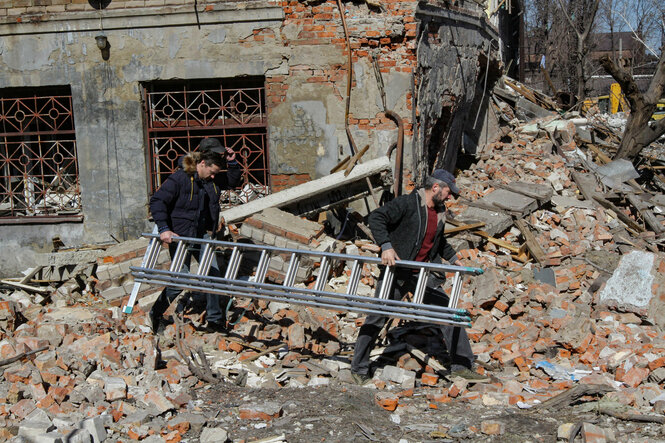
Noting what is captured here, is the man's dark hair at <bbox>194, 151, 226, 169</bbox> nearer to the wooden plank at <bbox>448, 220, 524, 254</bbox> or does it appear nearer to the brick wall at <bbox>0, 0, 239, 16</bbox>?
the brick wall at <bbox>0, 0, 239, 16</bbox>

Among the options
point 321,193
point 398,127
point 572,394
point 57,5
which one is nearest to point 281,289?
point 572,394

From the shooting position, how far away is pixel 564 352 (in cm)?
602

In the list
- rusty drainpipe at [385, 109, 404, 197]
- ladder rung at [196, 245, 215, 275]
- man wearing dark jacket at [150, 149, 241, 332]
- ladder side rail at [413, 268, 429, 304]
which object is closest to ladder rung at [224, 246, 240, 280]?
ladder rung at [196, 245, 215, 275]

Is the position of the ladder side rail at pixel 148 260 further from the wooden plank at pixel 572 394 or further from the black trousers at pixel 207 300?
the wooden plank at pixel 572 394

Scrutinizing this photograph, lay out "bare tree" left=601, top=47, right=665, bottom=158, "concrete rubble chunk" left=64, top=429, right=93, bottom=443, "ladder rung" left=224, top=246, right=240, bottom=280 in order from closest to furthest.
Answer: "concrete rubble chunk" left=64, top=429, right=93, bottom=443 < "ladder rung" left=224, top=246, right=240, bottom=280 < "bare tree" left=601, top=47, right=665, bottom=158

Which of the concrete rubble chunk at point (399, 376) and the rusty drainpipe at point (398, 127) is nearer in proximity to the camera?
the concrete rubble chunk at point (399, 376)

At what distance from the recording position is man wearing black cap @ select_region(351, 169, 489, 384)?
5262mm

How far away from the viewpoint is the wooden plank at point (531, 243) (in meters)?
8.52

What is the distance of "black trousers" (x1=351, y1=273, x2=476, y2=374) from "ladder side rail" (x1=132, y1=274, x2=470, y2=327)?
10.5 inches

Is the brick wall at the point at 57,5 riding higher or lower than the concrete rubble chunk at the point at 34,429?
higher

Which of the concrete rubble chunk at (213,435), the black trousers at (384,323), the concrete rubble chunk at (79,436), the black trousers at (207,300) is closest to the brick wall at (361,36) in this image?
the black trousers at (207,300)

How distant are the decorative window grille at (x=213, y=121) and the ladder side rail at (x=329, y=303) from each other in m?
3.68

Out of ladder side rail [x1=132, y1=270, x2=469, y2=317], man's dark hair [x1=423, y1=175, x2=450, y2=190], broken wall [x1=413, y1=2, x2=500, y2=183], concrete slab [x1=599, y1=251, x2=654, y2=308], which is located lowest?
concrete slab [x1=599, y1=251, x2=654, y2=308]

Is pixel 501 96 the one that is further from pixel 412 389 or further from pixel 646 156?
pixel 412 389
